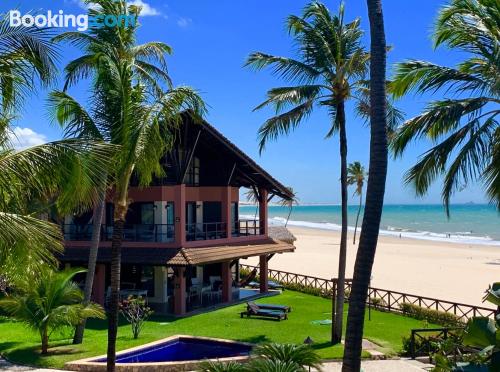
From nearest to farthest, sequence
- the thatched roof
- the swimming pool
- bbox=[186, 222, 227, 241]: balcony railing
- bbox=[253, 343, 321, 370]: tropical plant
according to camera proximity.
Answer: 1. bbox=[253, 343, 321, 370]: tropical plant
2. the swimming pool
3. bbox=[186, 222, 227, 241]: balcony railing
4. the thatched roof

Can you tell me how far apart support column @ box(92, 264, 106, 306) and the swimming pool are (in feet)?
23.5

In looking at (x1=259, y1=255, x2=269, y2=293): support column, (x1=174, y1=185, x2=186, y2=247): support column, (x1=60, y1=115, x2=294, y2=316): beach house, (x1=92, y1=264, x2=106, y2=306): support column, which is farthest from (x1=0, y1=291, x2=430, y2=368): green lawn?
(x1=259, y1=255, x2=269, y2=293): support column

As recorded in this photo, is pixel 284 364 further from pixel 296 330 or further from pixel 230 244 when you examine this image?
pixel 230 244

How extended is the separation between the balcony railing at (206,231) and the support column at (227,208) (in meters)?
0.23

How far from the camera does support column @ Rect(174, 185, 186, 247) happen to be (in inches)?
842

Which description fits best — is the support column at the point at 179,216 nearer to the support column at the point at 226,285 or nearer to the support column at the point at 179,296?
the support column at the point at 179,296

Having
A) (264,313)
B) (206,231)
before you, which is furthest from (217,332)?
(206,231)

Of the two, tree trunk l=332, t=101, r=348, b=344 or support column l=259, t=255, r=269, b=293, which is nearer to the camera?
tree trunk l=332, t=101, r=348, b=344

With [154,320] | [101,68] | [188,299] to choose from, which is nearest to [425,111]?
[101,68]

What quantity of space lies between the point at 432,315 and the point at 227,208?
998 centimetres

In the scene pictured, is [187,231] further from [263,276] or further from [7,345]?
[7,345]

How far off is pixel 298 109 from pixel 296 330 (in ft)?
25.1

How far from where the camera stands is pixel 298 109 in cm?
1628

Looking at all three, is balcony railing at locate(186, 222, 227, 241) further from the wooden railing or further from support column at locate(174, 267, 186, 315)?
the wooden railing
